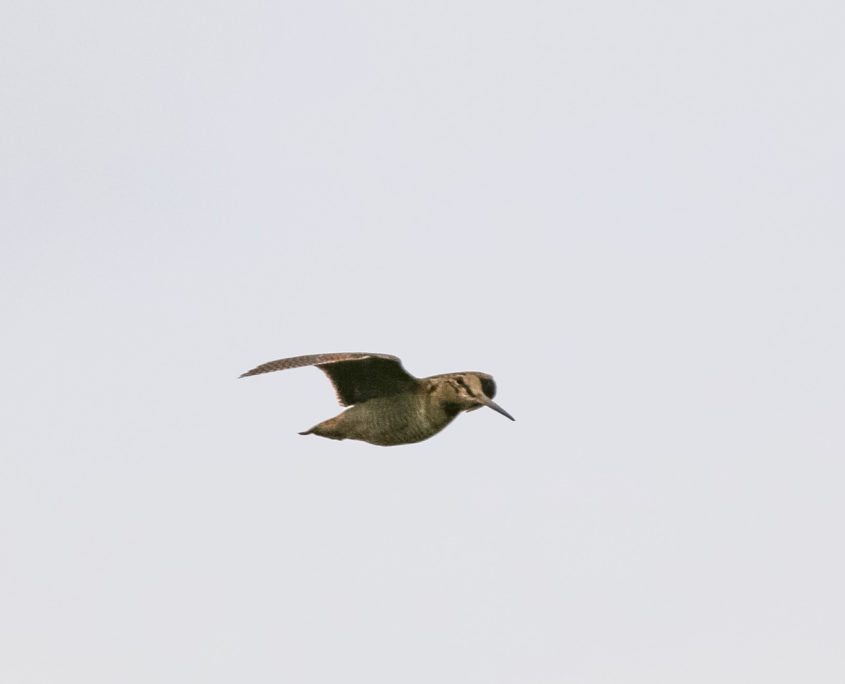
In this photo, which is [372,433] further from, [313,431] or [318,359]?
[318,359]

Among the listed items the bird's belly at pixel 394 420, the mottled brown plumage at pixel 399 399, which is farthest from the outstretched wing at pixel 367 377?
the bird's belly at pixel 394 420

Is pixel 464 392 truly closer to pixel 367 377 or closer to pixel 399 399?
pixel 399 399

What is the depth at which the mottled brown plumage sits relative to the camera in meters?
19.6

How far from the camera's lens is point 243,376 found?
17.1m

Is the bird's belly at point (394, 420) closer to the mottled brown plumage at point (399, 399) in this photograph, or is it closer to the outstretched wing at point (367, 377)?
the mottled brown plumage at point (399, 399)

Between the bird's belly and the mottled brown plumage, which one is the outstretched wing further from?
the bird's belly

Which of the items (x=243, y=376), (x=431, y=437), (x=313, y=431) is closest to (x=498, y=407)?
(x=431, y=437)

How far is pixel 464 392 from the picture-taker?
778 inches

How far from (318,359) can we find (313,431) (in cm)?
306

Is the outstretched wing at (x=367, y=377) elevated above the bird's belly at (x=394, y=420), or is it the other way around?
the outstretched wing at (x=367, y=377)

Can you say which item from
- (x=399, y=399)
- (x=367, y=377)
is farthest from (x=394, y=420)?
(x=367, y=377)

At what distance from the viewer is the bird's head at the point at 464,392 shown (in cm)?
1964

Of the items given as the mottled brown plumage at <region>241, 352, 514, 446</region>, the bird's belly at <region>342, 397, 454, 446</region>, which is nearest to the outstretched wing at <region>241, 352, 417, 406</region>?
the mottled brown plumage at <region>241, 352, 514, 446</region>

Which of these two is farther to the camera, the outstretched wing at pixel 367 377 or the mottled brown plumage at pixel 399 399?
the mottled brown plumage at pixel 399 399
